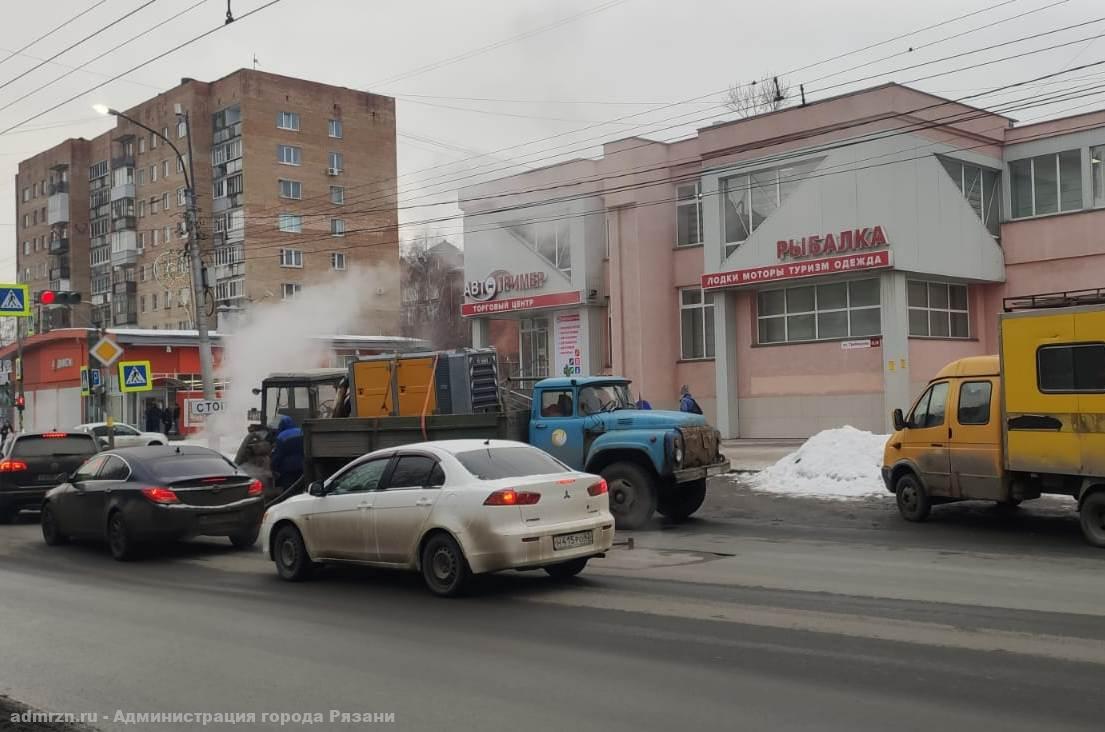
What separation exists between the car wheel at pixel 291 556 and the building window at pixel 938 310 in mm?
21714

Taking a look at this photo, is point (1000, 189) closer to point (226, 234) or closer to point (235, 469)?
point (235, 469)

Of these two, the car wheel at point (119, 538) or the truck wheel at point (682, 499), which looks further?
the truck wheel at point (682, 499)

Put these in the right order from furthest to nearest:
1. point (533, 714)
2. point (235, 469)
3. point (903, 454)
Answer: point (903, 454) < point (235, 469) < point (533, 714)

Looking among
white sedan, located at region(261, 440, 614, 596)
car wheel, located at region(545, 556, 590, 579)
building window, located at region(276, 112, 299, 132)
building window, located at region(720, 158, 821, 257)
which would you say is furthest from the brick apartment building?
car wheel, located at region(545, 556, 590, 579)

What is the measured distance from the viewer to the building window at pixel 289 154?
6869 cm

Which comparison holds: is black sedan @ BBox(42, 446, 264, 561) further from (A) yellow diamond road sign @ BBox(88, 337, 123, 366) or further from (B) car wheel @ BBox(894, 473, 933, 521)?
(B) car wheel @ BBox(894, 473, 933, 521)

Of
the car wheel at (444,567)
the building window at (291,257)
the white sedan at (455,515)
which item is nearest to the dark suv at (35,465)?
the white sedan at (455,515)

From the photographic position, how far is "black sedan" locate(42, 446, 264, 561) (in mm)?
12453

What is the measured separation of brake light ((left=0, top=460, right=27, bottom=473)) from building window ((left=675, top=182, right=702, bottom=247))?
22096 millimetres

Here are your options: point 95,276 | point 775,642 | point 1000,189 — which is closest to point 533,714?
point 775,642

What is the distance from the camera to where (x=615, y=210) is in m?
34.3

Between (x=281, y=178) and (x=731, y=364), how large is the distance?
45948 millimetres

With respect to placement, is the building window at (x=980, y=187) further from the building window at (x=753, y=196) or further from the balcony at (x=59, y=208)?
the balcony at (x=59, y=208)

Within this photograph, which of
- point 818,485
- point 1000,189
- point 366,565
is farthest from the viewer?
point 1000,189
